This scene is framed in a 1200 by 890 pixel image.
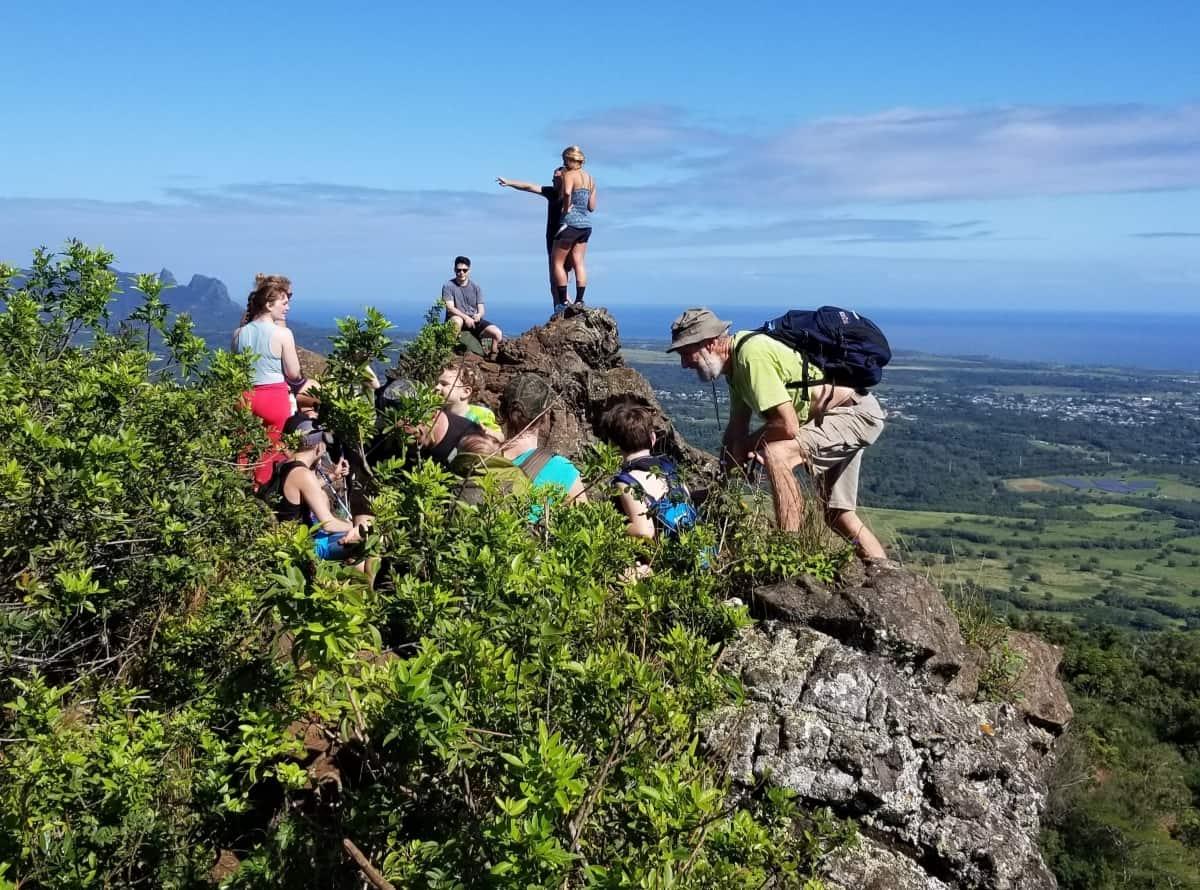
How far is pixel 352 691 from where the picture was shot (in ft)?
8.95

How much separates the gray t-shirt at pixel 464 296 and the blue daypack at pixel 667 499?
21.2ft

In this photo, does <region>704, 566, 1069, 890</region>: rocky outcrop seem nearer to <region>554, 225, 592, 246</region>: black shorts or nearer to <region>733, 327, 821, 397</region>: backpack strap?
<region>733, 327, 821, 397</region>: backpack strap

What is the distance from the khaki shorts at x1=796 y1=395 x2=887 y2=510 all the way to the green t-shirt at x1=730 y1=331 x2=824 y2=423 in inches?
6.2

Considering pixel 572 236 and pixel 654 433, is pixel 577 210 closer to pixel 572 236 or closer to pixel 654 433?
pixel 572 236

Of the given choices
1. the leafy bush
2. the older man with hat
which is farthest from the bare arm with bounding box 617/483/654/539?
the older man with hat

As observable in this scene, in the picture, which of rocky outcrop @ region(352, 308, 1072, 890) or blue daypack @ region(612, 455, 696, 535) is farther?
blue daypack @ region(612, 455, 696, 535)

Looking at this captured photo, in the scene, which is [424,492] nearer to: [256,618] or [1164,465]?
[256,618]

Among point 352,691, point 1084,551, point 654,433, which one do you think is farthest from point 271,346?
point 1084,551

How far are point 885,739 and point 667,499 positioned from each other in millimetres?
1493

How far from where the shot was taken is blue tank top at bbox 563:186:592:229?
10594 mm

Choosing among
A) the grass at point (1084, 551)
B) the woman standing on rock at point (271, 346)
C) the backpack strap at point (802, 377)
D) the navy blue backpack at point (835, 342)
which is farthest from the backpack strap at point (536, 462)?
the grass at point (1084, 551)

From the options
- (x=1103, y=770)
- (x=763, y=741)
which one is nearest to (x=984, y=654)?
(x=763, y=741)

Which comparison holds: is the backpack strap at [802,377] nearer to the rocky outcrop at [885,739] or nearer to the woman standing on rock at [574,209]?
the rocky outcrop at [885,739]

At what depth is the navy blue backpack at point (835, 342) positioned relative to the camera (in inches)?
221
